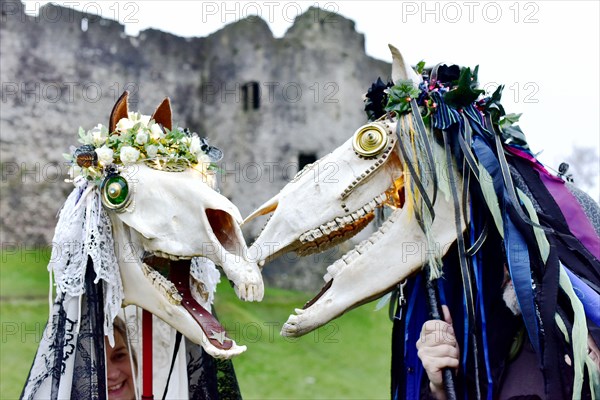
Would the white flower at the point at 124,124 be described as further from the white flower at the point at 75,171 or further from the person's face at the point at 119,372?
the person's face at the point at 119,372

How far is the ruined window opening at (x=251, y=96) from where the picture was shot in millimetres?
16812

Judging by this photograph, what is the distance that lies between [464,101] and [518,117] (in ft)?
0.78

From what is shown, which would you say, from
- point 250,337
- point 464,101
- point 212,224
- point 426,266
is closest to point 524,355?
point 426,266

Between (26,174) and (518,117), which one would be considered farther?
(26,174)

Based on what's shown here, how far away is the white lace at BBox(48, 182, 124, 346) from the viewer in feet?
9.92

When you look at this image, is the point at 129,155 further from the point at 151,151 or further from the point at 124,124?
the point at 124,124

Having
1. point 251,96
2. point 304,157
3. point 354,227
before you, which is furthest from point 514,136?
point 251,96

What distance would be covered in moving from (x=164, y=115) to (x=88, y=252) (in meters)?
0.70

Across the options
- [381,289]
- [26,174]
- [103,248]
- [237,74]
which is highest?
[237,74]

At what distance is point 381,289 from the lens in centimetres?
237

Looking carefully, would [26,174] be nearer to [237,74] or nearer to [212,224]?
[237,74]

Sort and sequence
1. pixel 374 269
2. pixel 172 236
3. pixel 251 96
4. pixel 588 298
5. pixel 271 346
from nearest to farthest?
pixel 588 298 → pixel 374 269 → pixel 172 236 → pixel 271 346 → pixel 251 96

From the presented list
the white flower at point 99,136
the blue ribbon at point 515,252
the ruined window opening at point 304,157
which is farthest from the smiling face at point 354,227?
the ruined window opening at point 304,157

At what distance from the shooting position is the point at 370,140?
8.17ft
